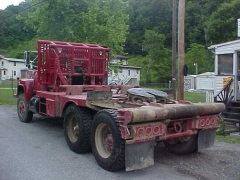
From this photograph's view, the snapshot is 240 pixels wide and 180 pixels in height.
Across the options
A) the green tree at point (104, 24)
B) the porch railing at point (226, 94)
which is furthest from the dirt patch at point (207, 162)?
the green tree at point (104, 24)

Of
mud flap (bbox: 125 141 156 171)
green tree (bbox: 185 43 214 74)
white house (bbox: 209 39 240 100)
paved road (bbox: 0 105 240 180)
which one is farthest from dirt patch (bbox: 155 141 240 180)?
green tree (bbox: 185 43 214 74)

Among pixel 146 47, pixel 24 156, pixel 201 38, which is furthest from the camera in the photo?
pixel 201 38

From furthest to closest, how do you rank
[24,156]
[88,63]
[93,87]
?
[88,63]
[93,87]
[24,156]

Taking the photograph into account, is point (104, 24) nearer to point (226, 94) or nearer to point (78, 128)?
point (226, 94)

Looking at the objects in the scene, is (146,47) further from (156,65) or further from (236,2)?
(236,2)

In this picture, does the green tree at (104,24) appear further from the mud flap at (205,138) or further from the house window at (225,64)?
the mud flap at (205,138)

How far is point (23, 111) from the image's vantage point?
11164 millimetres

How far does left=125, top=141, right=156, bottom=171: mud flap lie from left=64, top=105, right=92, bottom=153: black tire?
1533 millimetres

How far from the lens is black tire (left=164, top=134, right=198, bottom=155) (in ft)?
23.0

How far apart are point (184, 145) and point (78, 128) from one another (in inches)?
88.6

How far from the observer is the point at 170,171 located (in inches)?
238

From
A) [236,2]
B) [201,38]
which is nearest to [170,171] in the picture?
[236,2]

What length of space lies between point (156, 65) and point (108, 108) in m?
41.7

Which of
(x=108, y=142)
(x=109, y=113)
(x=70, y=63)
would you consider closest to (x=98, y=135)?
(x=108, y=142)
